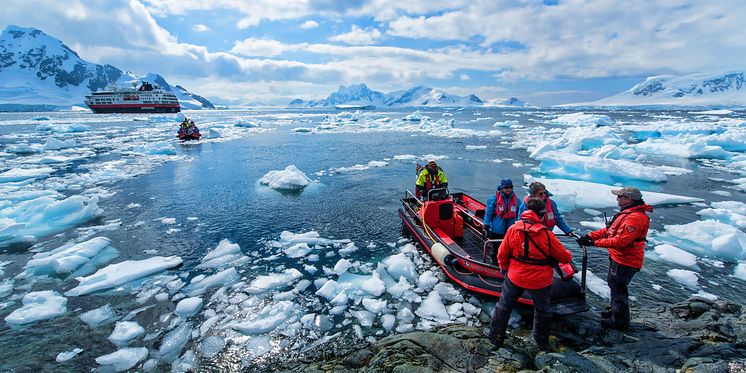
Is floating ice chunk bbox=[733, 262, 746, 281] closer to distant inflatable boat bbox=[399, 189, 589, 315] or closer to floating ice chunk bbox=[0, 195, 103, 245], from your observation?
distant inflatable boat bbox=[399, 189, 589, 315]

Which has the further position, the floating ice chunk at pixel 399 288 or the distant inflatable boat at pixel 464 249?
the floating ice chunk at pixel 399 288

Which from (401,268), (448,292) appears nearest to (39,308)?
Result: (401,268)

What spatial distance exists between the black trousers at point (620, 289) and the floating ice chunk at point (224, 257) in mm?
7254

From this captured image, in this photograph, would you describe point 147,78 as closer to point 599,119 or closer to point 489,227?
point 599,119

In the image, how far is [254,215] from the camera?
459 inches

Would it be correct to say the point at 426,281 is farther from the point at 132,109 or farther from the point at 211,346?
the point at 132,109

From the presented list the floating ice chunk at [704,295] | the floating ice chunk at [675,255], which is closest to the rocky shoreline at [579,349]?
the floating ice chunk at [704,295]

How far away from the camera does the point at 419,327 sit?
5691 mm

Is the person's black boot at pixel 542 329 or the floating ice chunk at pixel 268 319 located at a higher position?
the person's black boot at pixel 542 329

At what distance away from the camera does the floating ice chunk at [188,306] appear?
6.21m

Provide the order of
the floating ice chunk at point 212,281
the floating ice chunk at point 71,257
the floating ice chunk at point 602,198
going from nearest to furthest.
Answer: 1. the floating ice chunk at point 212,281
2. the floating ice chunk at point 71,257
3. the floating ice chunk at point 602,198

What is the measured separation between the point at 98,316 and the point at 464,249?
23.7 ft

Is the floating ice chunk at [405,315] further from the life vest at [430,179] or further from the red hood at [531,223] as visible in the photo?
the life vest at [430,179]

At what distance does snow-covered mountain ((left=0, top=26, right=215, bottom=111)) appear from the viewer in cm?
13388
